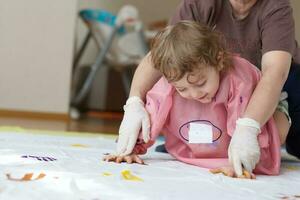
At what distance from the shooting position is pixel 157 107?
3.27 ft

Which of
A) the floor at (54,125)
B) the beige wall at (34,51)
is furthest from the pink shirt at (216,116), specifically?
the beige wall at (34,51)

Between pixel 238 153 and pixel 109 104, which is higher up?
pixel 238 153

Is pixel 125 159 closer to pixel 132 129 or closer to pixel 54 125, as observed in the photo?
pixel 132 129

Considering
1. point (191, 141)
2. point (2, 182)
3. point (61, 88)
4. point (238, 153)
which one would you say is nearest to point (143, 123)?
point (191, 141)

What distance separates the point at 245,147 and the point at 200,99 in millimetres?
135

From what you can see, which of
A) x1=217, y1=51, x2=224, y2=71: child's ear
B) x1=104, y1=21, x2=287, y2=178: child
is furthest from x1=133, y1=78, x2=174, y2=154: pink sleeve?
x1=217, y1=51, x2=224, y2=71: child's ear

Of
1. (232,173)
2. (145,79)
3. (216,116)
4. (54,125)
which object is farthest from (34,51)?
(232,173)

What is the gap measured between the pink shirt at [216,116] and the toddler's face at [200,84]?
4cm

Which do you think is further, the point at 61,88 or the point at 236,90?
the point at 61,88

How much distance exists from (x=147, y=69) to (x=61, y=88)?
4.92 feet

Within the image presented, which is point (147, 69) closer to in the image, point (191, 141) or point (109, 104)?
point (191, 141)

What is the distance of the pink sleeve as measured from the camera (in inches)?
38.8

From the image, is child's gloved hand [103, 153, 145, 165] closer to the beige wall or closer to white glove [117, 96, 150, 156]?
white glove [117, 96, 150, 156]

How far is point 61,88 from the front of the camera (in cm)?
249
